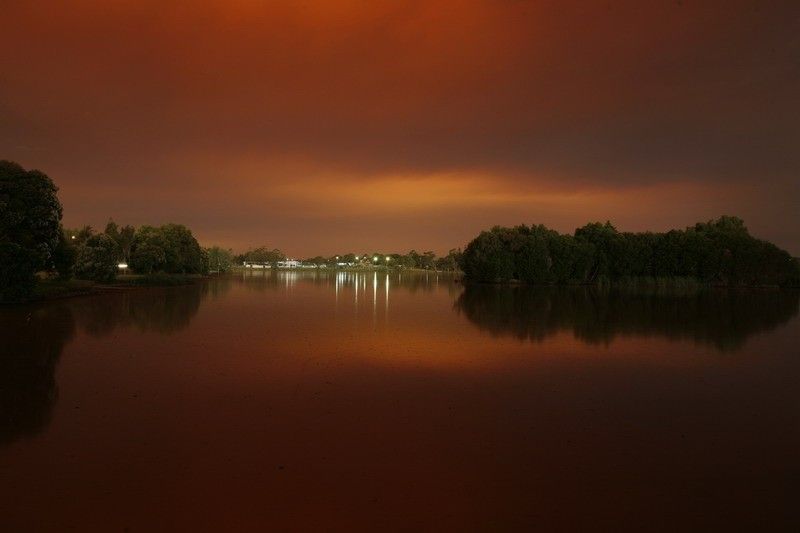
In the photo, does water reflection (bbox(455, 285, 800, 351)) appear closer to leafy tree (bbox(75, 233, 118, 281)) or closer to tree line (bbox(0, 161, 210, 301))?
tree line (bbox(0, 161, 210, 301))

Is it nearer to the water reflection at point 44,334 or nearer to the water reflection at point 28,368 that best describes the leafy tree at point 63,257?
the water reflection at point 44,334

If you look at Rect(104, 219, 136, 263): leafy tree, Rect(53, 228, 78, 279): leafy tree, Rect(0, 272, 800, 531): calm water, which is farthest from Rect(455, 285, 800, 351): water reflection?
Rect(104, 219, 136, 263): leafy tree

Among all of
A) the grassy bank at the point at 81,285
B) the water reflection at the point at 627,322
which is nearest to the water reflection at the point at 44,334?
the grassy bank at the point at 81,285

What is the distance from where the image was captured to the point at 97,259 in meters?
49.6

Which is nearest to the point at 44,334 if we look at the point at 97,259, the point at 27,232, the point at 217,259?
the point at 27,232

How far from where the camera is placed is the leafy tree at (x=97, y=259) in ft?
160

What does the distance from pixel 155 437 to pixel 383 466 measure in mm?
3856

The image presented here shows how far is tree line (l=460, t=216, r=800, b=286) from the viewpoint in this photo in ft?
247

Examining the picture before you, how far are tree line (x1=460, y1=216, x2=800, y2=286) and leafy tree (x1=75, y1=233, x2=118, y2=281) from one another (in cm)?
4980

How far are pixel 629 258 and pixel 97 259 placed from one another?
71.2m

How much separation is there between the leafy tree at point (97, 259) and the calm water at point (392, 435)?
35070 mm

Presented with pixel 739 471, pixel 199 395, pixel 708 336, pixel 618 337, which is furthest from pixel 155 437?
pixel 708 336

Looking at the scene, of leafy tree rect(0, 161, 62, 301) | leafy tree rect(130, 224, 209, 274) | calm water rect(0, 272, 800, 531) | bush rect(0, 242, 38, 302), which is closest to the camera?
calm water rect(0, 272, 800, 531)

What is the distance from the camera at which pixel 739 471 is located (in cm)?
732
